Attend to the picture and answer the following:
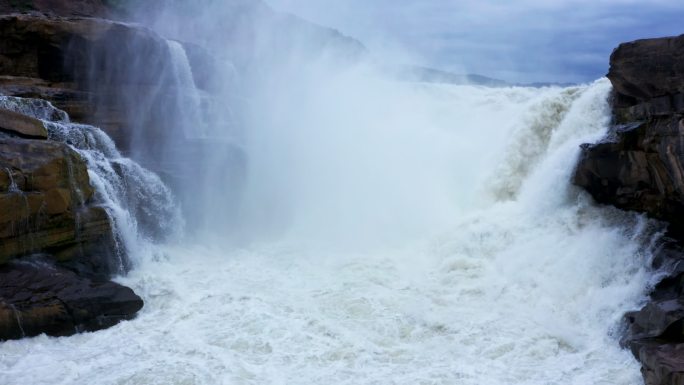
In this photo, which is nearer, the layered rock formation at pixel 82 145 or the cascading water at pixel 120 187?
the layered rock formation at pixel 82 145

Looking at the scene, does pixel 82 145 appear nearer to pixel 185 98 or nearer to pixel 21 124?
pixel 21 124

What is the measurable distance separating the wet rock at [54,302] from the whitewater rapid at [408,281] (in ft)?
0.87

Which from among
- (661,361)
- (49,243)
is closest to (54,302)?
(49,243)

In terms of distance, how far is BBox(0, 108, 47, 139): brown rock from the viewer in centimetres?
1069

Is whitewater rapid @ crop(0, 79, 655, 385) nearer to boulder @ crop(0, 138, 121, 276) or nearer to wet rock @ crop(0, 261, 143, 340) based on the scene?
wet rock @ crop(0, 261, 143, 340)

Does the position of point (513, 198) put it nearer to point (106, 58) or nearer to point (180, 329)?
point (180, 329)

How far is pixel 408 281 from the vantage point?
1202cm

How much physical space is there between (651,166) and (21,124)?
38.0 feet

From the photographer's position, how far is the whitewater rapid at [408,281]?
28.1 ft

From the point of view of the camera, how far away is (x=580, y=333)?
9.43 m

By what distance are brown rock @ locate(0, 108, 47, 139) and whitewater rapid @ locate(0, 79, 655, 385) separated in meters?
3.27

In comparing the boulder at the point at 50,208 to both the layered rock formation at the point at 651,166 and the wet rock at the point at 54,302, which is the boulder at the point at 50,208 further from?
the layered rock formation at the point at 651,166

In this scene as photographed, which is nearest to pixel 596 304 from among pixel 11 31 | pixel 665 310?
pixel 665 310

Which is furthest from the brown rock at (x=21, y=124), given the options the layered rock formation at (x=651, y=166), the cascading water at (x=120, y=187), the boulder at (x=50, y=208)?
the layered rock formation at (x=651, y=166)
